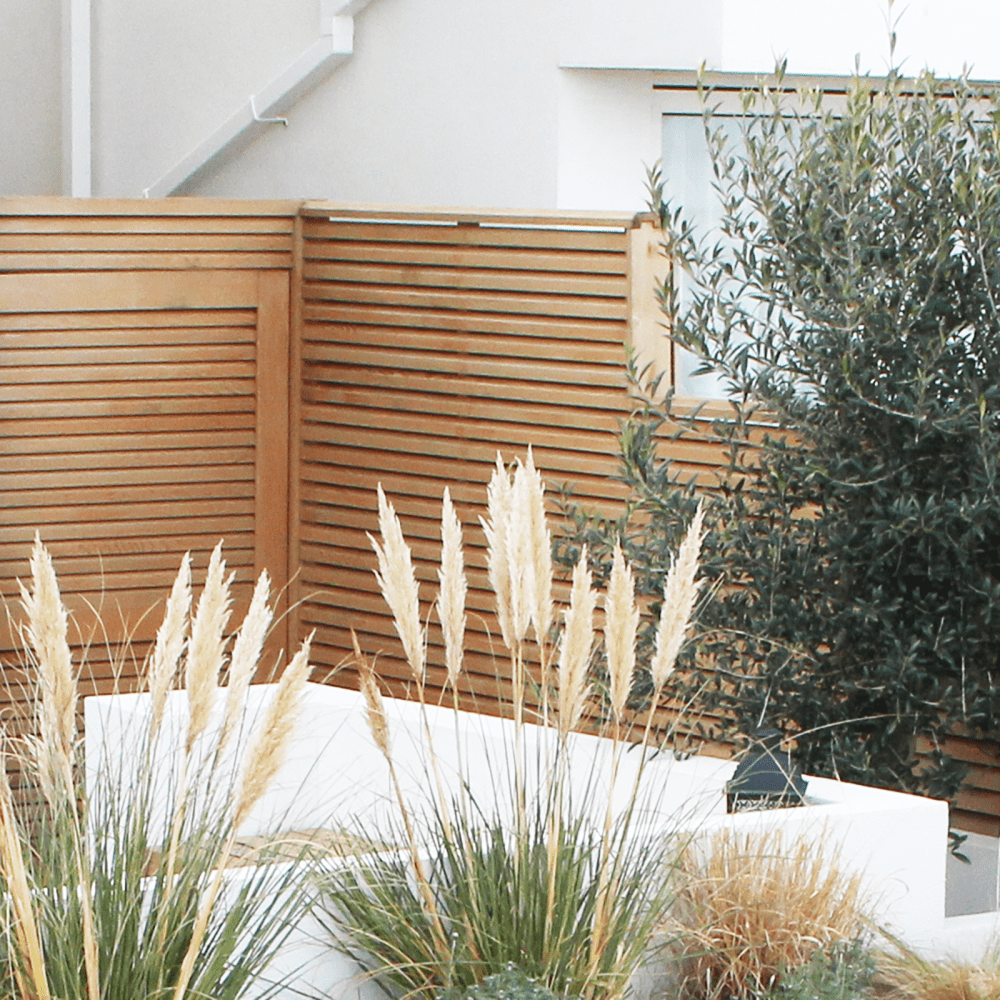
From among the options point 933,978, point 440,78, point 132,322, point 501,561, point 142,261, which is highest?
point 440,78

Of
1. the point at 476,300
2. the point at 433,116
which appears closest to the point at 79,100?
the point at 433,116

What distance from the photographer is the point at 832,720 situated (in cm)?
440

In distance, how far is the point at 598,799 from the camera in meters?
4.10

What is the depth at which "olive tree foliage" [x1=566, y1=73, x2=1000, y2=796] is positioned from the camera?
4.15m

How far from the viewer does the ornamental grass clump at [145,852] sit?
2279mm

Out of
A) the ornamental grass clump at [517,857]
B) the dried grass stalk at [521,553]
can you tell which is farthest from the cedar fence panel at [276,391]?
the dried grass stalk at [521,553]

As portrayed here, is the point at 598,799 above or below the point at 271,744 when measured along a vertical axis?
below

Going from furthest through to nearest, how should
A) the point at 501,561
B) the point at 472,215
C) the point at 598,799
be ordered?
the point at 472,215, the point at 598,799, the point at 501,561

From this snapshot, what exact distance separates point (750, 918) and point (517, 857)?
518 mm

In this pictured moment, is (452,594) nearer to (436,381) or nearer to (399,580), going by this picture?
(399,580)

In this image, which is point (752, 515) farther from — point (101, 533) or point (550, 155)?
point (101, 533)

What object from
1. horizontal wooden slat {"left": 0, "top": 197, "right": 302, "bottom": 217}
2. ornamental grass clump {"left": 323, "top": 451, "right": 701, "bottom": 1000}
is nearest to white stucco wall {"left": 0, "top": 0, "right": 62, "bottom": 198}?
horizontal wooden slat {"left": 0, "top": 197, "right": 302, "bottom": 217}

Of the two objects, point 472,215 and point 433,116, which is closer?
point 472,215

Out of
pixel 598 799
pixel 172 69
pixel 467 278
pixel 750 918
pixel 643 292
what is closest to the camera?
pixel 750 918
